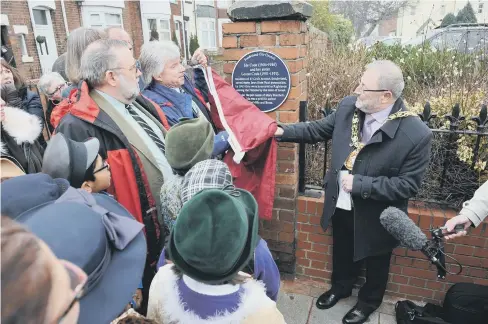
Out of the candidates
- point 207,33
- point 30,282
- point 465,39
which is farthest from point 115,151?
point 207,33

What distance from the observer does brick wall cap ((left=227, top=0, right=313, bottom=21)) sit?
2375 mm

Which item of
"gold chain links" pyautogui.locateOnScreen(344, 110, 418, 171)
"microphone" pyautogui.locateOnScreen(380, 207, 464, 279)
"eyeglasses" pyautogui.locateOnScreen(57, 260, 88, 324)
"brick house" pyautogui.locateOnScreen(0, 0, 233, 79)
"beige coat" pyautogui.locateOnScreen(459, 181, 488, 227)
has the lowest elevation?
"microphone" pyautogui.locateOnScreen(380, 207, 464, 279)

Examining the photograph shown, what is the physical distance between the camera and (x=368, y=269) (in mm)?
2568

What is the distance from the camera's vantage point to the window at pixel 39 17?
49.0 ft

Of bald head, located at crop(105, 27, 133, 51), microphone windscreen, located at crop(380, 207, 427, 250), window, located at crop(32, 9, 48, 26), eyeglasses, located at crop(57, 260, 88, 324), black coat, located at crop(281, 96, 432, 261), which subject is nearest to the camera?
eyeglasses, located at crop(57, 260, 88, 324)

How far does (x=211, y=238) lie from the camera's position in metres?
1.07

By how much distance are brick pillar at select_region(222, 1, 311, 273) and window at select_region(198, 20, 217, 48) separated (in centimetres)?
3128

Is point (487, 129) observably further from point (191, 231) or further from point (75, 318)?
point (75, 318)

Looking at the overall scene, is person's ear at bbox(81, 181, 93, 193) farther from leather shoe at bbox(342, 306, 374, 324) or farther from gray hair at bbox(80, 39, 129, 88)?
leather shoe at bbox(342, 306, 374, 324)

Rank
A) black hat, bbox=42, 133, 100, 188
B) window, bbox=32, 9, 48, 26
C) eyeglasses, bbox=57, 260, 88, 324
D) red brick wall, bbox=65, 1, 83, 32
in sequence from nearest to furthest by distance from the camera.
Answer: eyeglasses, bbox=57, 260, 88, 324 < black hat, bbox=42, 133, 100, 188 < window, bbox=32, 9, 48, 26 < red brick wall, bbox=65, 1, 83, 32

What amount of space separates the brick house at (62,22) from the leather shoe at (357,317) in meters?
5.99

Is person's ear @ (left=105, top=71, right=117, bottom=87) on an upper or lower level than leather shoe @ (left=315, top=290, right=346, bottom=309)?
upper

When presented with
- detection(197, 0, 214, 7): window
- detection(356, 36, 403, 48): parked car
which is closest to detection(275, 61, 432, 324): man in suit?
detection(356, 36, 403, 48): parked car

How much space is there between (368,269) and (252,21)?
2.09 m
